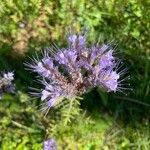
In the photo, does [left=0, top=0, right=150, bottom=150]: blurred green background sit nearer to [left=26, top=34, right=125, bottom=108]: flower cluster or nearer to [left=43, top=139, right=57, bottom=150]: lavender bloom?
[left=43, top=139, right=57, bottom=150]: lavender bloom

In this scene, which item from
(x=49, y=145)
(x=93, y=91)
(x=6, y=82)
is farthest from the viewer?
(x=93, y=91)

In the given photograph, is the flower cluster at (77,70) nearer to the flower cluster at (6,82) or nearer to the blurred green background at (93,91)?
the flower cluster at (6,82)

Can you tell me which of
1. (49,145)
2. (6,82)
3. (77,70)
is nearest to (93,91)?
(49,145)

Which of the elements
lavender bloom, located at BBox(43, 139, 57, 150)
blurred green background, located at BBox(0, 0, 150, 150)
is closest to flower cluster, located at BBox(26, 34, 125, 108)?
lavender bloom, located at BBox(43, 139, 57, 150)

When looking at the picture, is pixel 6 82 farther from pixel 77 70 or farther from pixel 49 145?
pixel 77 70

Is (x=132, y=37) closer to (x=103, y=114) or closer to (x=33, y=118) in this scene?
(x=103, y=114)

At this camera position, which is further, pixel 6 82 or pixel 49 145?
pixel 49 145

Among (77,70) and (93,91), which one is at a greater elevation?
(77,70)

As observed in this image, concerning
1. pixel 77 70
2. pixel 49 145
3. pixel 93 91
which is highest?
pixel 77 70
